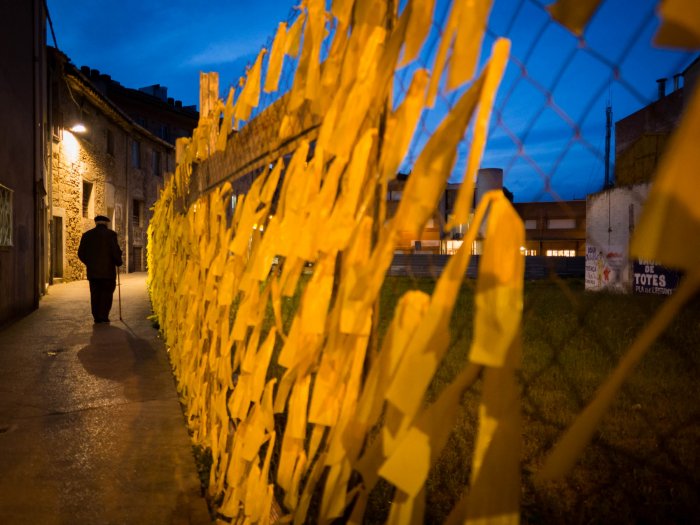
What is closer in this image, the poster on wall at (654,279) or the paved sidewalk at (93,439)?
the paved sidewalk at (93,439)

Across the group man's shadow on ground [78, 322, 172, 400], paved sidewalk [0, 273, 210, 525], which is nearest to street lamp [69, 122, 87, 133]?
man's shadow on ground [78, 322, 172, 400]

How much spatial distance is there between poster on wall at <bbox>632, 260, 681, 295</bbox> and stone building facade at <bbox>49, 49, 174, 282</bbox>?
1592 cm

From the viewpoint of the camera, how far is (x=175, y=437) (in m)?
3.20

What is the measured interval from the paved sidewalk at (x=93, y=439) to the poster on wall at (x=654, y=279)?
1207cm

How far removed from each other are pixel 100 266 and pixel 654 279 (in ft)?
42.6

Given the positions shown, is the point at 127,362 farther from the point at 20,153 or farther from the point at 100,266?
the point at 20,153

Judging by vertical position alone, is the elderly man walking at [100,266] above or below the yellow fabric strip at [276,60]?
below

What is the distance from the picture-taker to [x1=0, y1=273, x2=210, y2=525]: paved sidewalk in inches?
92.4

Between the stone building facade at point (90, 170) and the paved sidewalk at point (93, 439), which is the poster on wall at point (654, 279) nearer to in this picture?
the paved sidewalk at point (93, 439)

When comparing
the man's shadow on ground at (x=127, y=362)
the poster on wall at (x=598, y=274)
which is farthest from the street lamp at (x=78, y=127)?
the poster on wall at (x=598, y=274)

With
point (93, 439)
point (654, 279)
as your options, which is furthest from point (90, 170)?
point (654, 279)

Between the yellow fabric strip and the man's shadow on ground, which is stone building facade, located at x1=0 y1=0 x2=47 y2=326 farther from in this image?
the yellow fabric strip

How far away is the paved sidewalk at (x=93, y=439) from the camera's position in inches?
92.4

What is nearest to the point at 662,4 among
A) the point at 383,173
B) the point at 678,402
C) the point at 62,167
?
the point at 383,173
